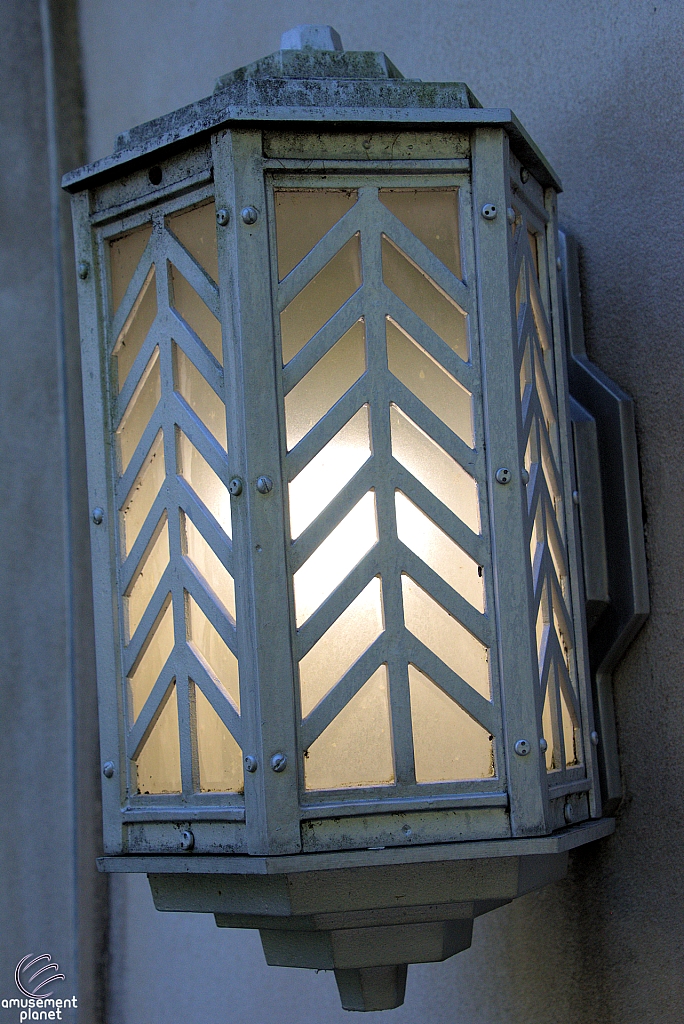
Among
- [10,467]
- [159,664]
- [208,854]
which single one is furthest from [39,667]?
[208,854]

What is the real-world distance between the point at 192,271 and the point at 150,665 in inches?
13.1

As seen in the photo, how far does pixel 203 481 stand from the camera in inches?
36.9

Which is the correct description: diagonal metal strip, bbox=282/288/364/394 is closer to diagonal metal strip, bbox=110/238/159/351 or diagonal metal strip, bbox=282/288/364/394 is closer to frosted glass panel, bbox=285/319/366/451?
frosted glass panel, bbox=285/319/366/451

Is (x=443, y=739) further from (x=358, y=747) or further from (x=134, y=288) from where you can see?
(x=134, y=288)

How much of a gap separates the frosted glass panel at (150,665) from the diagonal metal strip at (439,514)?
236mm

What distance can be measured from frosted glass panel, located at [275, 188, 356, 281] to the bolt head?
0.44 meters

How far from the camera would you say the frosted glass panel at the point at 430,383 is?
90 centimetres

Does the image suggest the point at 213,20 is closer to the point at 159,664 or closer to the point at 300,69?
the point at 300,69

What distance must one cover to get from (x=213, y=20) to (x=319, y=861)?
1.26 meters

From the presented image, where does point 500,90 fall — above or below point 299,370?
above

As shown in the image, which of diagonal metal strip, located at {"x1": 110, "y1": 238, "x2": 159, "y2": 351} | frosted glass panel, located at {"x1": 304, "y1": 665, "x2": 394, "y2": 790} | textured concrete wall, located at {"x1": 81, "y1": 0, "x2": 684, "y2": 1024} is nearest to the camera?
frosted glass panel, located at {"x1": 304, "y1": 665, "x2": 394, "y2": 790}

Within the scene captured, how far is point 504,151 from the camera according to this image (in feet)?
2.99

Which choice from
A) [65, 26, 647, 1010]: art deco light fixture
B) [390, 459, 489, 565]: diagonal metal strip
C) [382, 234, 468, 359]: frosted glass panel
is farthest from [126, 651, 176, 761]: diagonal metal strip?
[382, 234, 468, 359]: frosted glass panel

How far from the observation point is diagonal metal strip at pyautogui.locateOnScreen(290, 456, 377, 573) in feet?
2.82
